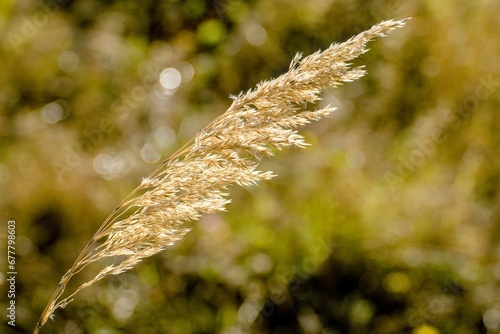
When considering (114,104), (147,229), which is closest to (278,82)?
(147,229)

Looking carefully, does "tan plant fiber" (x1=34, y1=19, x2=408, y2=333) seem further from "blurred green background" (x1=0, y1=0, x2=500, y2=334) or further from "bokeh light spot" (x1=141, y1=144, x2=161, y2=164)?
"bokeh light spot" (x1=141, y1=144, x2=161, y2=164)

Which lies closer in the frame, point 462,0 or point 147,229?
point 147,229

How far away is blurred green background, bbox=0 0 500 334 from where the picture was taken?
8.70 ft

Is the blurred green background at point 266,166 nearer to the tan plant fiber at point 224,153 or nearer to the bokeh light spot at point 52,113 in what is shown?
the bokeh light spot at point 52,113

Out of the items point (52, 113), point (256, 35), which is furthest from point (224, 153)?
point (256, 35)

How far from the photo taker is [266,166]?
10.6ft

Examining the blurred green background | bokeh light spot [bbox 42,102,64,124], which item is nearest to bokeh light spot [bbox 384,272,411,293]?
the blurred green background

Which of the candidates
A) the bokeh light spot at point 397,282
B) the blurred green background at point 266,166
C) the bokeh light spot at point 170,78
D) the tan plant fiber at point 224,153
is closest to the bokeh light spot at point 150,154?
the blurred green background at point 266,166

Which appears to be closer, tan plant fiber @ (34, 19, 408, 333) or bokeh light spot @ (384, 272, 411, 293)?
tan plant fiber @ (34, 19, 408, 333)

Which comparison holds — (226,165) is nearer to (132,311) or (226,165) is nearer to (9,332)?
(132,311)

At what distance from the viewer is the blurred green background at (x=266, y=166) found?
265 cm

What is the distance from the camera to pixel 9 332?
2404 millimetres

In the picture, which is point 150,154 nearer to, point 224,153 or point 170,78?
point 170,78

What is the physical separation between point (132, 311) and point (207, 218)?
2.19 feet
